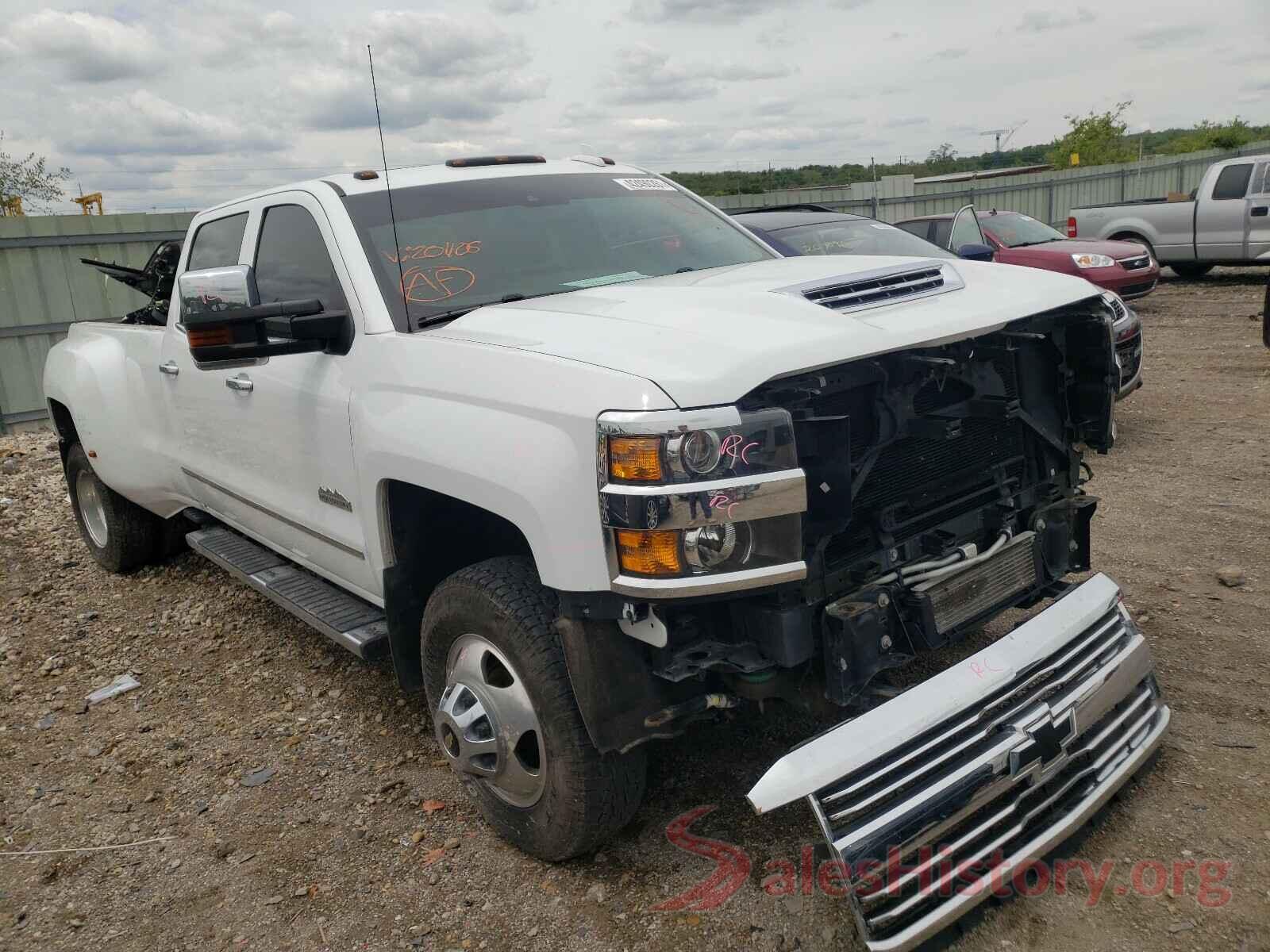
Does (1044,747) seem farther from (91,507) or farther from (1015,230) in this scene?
(1015,230)

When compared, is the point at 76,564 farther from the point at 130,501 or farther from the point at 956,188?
the point at 956,188

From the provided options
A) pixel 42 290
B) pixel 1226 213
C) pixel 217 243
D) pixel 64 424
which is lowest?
pixel 64 424

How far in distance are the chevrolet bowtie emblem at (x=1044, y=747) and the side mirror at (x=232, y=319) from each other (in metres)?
2.31

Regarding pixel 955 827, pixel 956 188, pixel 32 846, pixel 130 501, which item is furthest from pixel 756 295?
pixel 956 188

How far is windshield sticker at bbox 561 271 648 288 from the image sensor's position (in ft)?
11.1

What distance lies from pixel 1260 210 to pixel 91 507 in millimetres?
14506

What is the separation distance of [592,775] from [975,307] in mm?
1628

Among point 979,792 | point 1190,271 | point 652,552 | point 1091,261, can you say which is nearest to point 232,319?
point 652,552

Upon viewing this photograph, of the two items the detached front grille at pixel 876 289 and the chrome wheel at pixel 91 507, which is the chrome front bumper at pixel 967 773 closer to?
the detached front grille at pixel 876 289

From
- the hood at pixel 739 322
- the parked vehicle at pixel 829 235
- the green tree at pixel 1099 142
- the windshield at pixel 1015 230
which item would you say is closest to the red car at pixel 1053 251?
the windshield at pixel 1015 230

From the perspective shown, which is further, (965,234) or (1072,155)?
(1072,155)

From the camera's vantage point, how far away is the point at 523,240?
11.6 ft

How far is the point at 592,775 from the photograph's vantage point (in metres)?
2.60

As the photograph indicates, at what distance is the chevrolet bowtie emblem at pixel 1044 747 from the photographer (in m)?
2.48
